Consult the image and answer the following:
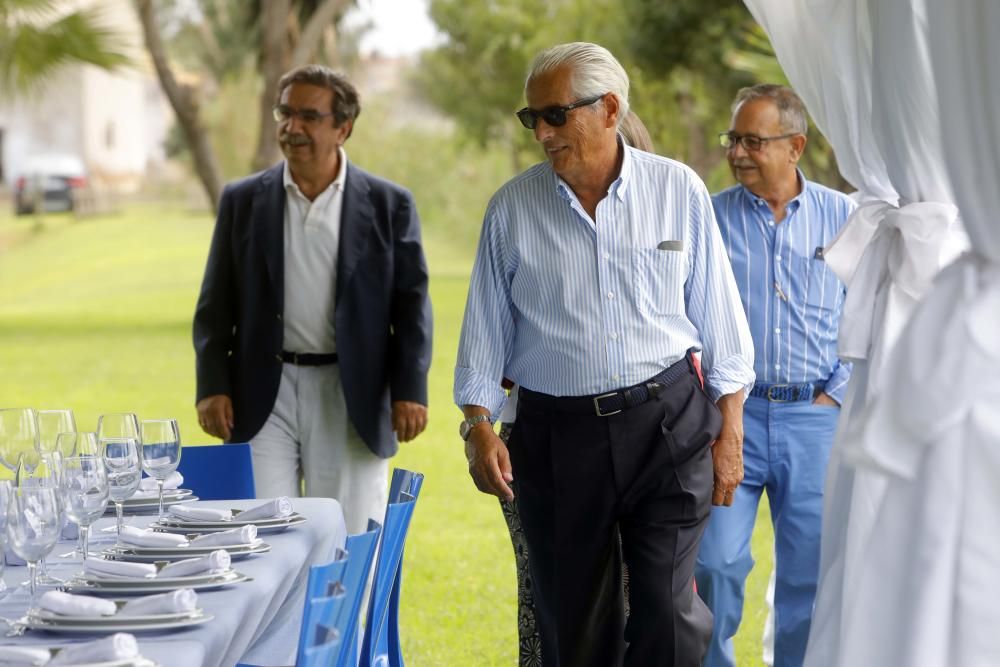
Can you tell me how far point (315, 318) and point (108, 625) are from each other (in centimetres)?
→ 267

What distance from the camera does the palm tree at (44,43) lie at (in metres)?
15.4

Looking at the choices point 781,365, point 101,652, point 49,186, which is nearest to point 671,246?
point 781,365

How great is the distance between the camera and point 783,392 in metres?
4.93

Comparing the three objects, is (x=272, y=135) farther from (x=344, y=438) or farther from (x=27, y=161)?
(x=27, y=161)

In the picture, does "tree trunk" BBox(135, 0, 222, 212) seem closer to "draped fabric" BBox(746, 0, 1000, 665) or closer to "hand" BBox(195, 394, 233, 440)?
"hand" BBox(195, 394, 233, 440)

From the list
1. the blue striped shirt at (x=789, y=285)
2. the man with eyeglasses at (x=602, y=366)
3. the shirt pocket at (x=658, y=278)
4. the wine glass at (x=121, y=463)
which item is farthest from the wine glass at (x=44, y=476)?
the blue striped shirt at (x=789, y=285)

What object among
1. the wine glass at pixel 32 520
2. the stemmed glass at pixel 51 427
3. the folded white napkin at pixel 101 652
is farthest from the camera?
the stemmed glass at pixel 51 427

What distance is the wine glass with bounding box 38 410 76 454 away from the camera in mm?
3469

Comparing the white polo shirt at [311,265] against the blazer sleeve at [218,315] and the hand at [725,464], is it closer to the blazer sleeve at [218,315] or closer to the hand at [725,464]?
the blazer sleeve at [218,315]

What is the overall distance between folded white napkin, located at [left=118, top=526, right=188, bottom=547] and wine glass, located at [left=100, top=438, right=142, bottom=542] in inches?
4.6

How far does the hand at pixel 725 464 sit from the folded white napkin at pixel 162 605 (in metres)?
1.69

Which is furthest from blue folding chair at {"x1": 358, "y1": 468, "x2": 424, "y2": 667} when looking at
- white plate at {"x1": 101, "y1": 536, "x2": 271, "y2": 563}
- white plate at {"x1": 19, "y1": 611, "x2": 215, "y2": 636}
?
white plate at {"x1": 19, "y1": 611, "x2": 215, "y2": 636}

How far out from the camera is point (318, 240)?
17.7ft

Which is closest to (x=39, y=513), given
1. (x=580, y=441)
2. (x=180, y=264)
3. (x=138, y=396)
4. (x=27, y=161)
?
(x=580, y=441)
